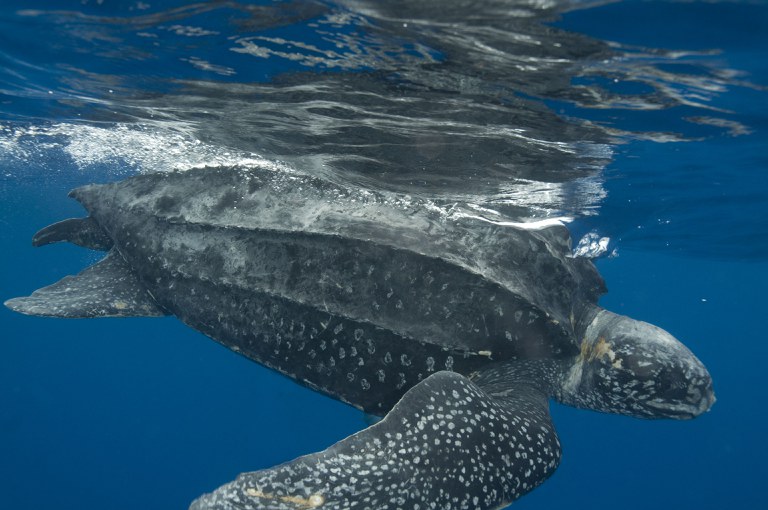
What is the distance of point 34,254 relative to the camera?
59.4 m

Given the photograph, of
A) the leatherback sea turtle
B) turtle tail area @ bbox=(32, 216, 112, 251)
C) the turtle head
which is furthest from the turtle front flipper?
turtle tail area @ bbox=(32, 216, 112, 251)

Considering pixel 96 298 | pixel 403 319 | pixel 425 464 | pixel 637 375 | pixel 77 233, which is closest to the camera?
pixel 425 464

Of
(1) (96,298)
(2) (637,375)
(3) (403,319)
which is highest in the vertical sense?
(3) (403,319)

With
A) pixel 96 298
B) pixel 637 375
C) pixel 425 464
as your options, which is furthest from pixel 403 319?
pixel 96 298

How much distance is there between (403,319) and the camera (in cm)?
443

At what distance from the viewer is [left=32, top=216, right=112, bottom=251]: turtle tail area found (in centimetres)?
694

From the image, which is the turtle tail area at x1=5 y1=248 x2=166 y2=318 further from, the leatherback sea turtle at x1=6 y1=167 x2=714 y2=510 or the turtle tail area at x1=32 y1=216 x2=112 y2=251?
the turtle tail area at x1=32 y1=216 x2=112 y2=251

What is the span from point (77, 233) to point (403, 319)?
5.60 m

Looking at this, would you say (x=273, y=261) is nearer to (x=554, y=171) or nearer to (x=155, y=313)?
(x=155, y=313)

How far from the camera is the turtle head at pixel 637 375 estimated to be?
15.4 feet

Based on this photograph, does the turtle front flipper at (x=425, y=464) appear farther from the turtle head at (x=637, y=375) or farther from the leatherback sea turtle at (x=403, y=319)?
the turtle head at (x=637, y=375)

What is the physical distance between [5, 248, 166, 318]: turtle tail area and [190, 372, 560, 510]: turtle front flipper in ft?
11.4

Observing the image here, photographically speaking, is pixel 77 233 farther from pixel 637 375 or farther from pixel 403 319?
pixel 637 375

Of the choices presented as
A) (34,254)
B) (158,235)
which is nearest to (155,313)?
(158,235)
